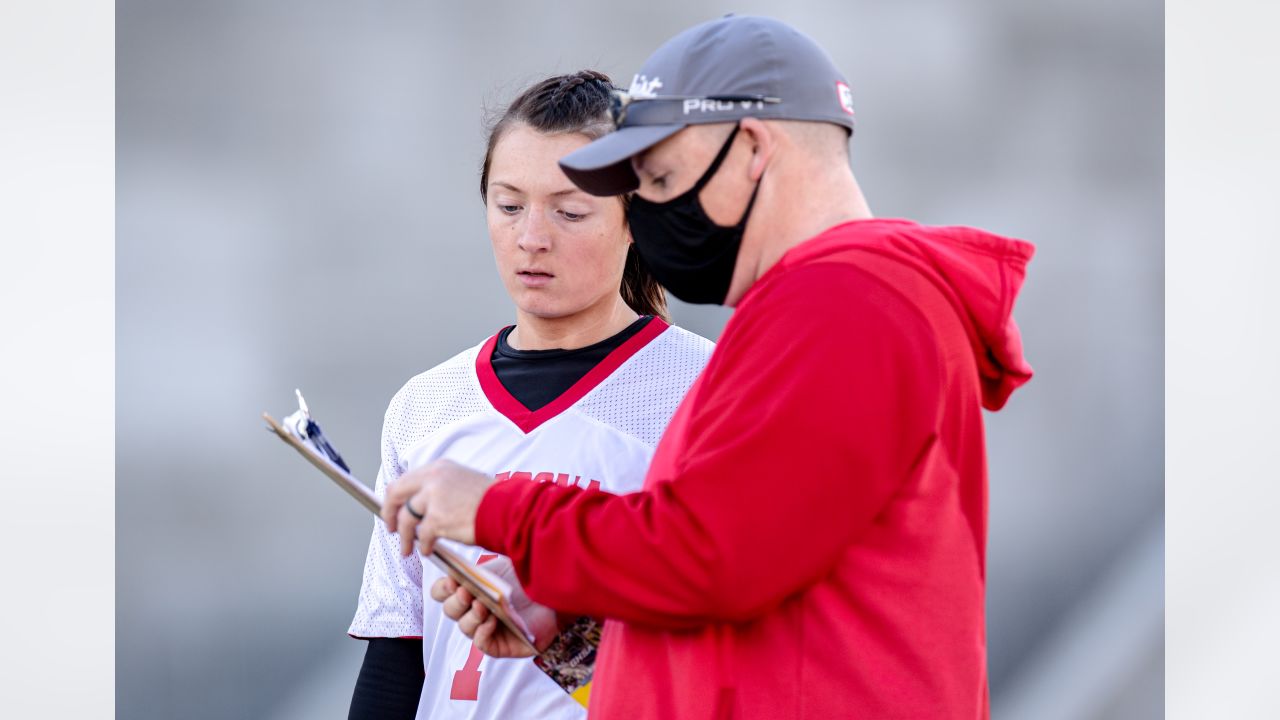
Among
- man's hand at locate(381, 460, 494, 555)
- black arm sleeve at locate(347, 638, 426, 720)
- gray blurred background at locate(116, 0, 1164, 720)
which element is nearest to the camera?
man's hand at locate(381, 460, 494, 555)

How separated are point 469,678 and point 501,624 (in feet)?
0.82

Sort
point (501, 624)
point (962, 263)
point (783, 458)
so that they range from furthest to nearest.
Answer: point (501, 624) < point (962, 263) < point (783, 458)

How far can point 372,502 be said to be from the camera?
3.65 ft

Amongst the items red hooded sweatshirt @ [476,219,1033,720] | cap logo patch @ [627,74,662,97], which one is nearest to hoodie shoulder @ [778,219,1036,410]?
red hooded sweatshirt @ [476,219,1033,720]

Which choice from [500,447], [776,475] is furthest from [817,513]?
[500,447]

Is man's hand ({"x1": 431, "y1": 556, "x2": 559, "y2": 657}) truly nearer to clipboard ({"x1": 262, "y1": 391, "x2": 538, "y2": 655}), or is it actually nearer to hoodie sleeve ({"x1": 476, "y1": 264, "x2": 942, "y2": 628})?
clipboard ({"x1": 262, "y1": 391, "x2": 538, "y2": 655})

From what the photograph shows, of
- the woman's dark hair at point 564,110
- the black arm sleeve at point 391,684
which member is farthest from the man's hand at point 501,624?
the woman's dark hair at point 564,110

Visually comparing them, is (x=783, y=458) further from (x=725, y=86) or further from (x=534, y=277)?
(x=534, y=277)

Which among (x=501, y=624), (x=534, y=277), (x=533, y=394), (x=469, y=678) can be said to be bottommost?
(x=469, y=678)

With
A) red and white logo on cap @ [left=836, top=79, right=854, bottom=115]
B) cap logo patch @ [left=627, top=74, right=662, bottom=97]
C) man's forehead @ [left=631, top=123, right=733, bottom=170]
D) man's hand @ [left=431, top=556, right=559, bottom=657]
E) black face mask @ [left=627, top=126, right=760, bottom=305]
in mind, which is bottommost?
man's hand @ [left=431, top=556, right=559, bottom=657]

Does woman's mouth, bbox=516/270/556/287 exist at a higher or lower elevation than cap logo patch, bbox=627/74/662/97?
lower

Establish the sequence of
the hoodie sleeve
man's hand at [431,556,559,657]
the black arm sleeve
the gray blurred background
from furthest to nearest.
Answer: the gray blurred background → the black arm sleeve → man's hand at [431,556,559,657] → the hoodie sleeve

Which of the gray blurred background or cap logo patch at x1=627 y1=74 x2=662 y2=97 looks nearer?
cap logo patch at x1=627 y1=74 x2=662 y2=97

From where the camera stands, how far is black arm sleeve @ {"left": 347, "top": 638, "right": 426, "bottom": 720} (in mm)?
1557
